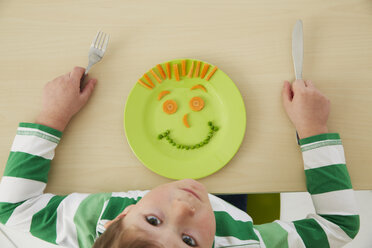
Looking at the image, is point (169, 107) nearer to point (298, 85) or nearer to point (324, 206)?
point (298, 85)

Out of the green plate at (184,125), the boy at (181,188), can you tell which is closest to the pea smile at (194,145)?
the green plate at (184,125)

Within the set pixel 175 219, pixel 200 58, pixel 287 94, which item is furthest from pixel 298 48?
pixel 175 219

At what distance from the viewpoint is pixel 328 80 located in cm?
66

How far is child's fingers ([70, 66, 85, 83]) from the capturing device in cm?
66

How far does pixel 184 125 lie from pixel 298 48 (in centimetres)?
34

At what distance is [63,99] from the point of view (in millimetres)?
637

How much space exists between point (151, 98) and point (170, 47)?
0.14 m

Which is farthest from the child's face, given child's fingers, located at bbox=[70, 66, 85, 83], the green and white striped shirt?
child's fingers, located at bbox=[70, 66, 85, 83]

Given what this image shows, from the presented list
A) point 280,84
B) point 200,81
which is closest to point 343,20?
point 280,84

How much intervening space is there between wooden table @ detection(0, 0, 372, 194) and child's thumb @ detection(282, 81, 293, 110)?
2 cm

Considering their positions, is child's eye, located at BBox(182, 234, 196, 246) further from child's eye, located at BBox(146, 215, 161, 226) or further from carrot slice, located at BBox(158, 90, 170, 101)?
carrot slice, located at BBox(158, 90, 170, 101)

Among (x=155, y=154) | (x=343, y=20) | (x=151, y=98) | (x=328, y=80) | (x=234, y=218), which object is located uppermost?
(x=343, y=20)

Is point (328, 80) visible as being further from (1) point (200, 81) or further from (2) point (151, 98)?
(2) point (151, 98)

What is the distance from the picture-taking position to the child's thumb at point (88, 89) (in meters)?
0.65
